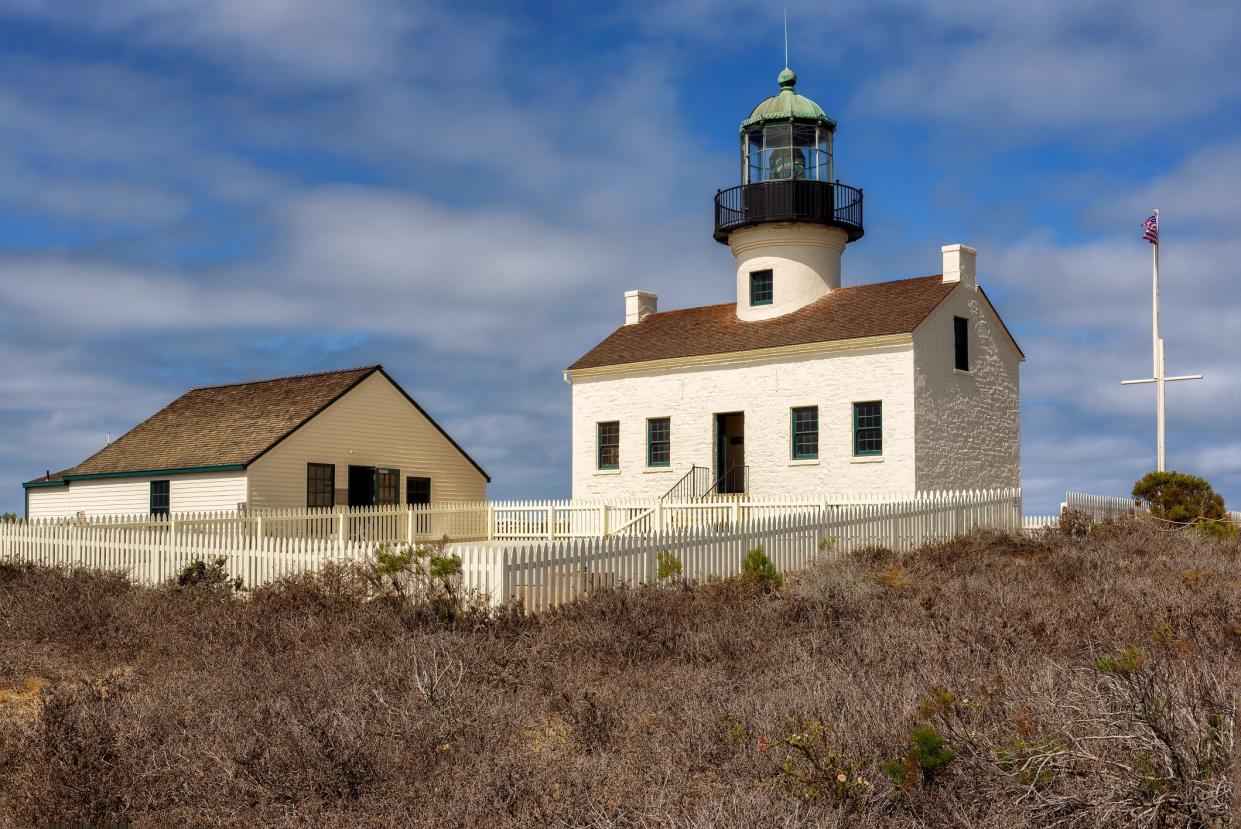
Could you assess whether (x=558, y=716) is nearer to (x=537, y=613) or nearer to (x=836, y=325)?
(x=537, y=613)

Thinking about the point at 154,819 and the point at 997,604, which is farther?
the point at 997,604

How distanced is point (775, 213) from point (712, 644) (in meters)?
22.2

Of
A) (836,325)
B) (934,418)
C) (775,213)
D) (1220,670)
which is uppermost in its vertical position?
(775,213)

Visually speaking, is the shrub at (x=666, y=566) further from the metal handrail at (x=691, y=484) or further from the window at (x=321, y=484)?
the window at (x=321, y=484)

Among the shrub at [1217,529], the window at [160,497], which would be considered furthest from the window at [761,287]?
the window at [160,497]

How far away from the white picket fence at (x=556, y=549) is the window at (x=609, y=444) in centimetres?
1031

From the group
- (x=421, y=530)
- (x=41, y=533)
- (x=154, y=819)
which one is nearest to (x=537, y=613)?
(x=154, y=819)

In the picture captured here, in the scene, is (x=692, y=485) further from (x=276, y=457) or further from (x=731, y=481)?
(x=276, y=457)

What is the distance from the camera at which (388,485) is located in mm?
29281

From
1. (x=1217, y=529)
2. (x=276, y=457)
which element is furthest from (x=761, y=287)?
(x=276, y=457)

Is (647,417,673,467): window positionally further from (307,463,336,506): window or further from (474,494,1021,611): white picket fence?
(474,494,1021,611): white picket fence

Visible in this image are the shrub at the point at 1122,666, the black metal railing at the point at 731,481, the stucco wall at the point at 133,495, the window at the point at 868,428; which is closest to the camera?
the shrub at the point at 1122,666

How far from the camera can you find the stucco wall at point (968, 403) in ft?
84.2

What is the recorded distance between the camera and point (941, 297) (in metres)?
26.5
